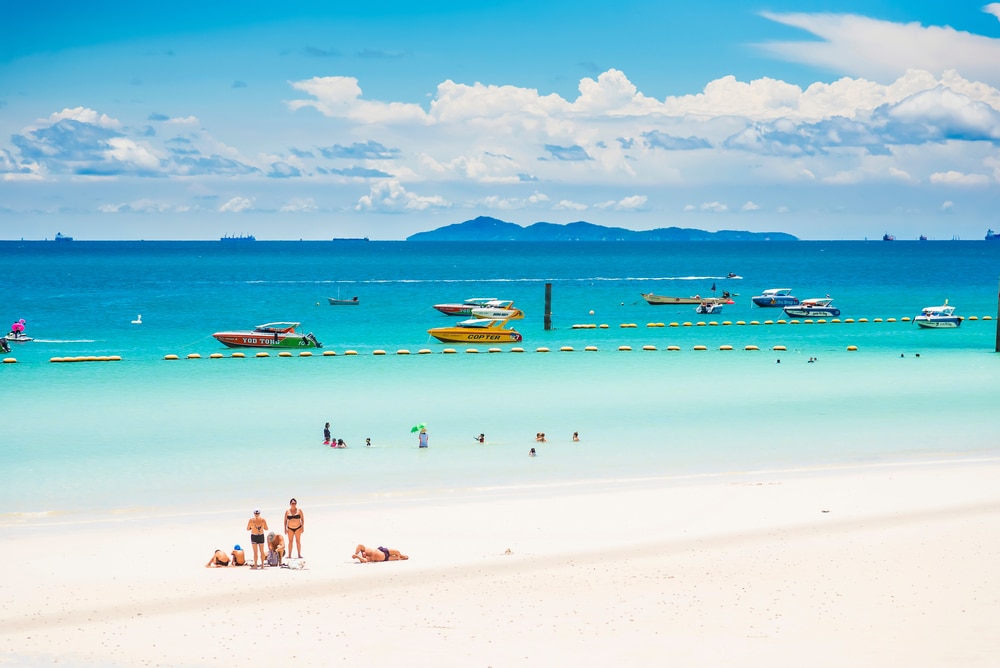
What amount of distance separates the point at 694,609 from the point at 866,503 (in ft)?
34.9

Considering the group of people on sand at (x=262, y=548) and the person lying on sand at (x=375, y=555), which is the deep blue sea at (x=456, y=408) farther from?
the person lying on sand at (x=375, y=555)

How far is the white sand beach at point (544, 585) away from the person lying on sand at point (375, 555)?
38cm

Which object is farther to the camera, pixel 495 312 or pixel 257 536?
pixel 495 312

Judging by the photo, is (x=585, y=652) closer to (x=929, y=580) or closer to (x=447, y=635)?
(x=447, y=635)

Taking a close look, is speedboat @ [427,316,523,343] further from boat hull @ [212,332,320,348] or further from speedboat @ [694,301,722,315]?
speedboat @ [694,301,722,315]

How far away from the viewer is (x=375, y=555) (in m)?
22.9

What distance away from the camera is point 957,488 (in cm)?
3039

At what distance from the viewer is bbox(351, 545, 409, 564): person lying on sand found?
22938mm

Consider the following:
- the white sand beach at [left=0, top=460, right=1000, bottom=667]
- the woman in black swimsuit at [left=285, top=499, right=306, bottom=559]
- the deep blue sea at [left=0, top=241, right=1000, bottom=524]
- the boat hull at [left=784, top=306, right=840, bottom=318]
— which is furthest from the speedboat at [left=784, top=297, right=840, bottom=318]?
the woman in black swimsuit at [left=285, top=499, right=306, bottom=559]

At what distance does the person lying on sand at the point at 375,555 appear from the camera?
903 inches

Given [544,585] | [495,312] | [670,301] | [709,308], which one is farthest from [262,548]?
[670,301]

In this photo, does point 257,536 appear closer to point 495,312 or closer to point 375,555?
point 375,555

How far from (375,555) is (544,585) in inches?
149

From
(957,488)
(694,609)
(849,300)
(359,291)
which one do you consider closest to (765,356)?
(957,488)
